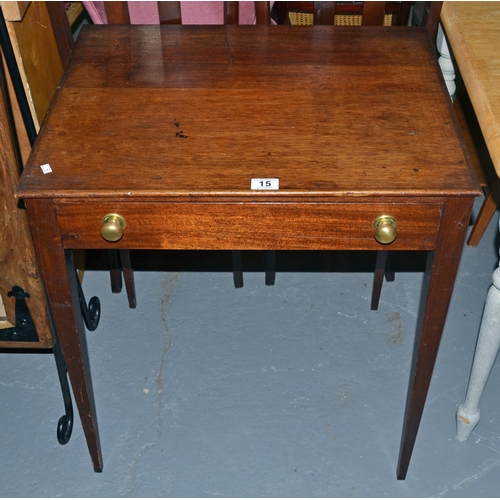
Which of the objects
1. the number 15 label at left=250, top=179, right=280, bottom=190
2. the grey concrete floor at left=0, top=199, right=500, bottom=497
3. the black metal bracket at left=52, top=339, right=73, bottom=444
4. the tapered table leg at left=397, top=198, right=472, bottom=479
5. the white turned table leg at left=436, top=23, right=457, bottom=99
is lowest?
the grey concrete floor at left=0, top=199, right=500, bottom=497

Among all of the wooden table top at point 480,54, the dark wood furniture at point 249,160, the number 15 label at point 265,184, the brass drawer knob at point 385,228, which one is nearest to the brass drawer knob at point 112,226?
the dark wood furniture at point 249,160

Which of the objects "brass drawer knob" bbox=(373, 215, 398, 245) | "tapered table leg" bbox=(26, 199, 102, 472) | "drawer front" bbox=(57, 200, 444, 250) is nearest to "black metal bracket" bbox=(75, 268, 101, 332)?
"tapered table leg" bbox=(26, 199, 102, 472)

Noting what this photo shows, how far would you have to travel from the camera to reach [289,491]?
5.72 feet

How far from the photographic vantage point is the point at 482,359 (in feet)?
5.45


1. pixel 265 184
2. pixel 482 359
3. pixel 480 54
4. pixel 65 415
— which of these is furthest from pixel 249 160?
pixel 65 415

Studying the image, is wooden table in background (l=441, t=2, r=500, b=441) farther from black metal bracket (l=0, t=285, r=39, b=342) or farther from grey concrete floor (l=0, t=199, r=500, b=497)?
black metal bracket (l=0, t=285, r=39, b=342)

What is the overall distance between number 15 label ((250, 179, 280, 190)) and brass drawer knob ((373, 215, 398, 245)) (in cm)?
18

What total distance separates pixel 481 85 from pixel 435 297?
44 cm

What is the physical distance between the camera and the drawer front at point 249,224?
129cm

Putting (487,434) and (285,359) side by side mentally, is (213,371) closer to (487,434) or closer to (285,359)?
(285,359)

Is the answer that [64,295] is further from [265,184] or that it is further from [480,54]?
[480,54]

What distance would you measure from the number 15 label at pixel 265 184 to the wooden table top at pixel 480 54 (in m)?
0.40

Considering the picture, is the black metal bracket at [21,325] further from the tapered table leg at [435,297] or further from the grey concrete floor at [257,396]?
the tapered table leg at [435,297]

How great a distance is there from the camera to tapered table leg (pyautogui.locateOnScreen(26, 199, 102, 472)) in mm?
1301
